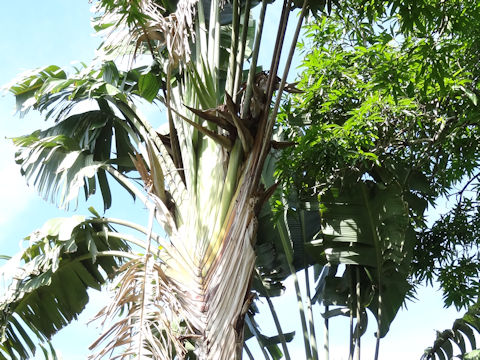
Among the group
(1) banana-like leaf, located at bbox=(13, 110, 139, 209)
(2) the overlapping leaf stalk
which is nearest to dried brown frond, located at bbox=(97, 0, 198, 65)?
(2) the overlapping leaf stalk

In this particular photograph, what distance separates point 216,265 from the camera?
10.4 ft

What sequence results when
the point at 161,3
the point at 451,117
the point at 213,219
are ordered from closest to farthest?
the point at 213,219
the point at 451,117
the point at 161,3

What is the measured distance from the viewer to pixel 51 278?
5.06m

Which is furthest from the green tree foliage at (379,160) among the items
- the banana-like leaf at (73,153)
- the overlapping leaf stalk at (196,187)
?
the banana-like leaf at (73,153)

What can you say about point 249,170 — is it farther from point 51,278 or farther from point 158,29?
point 51,278

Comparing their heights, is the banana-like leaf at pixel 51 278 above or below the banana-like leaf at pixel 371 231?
above

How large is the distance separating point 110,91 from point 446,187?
3091mm

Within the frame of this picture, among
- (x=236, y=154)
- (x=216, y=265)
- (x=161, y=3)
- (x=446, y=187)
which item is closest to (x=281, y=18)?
(x=236, y=154)

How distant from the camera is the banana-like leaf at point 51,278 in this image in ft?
15.7

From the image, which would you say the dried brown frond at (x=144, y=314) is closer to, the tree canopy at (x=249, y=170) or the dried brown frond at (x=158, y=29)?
the tree canopy at (x=249, y=170)

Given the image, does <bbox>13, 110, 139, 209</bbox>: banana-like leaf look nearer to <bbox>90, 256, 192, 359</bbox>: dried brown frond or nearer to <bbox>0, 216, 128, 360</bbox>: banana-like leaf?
<bbox>0, 216, 128, 360</bbox>: banana-like leaf

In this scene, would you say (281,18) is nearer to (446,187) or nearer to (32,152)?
(446,187)

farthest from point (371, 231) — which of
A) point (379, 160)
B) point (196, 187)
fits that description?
point (196, 187)

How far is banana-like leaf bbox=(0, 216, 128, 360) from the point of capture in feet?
15.7
